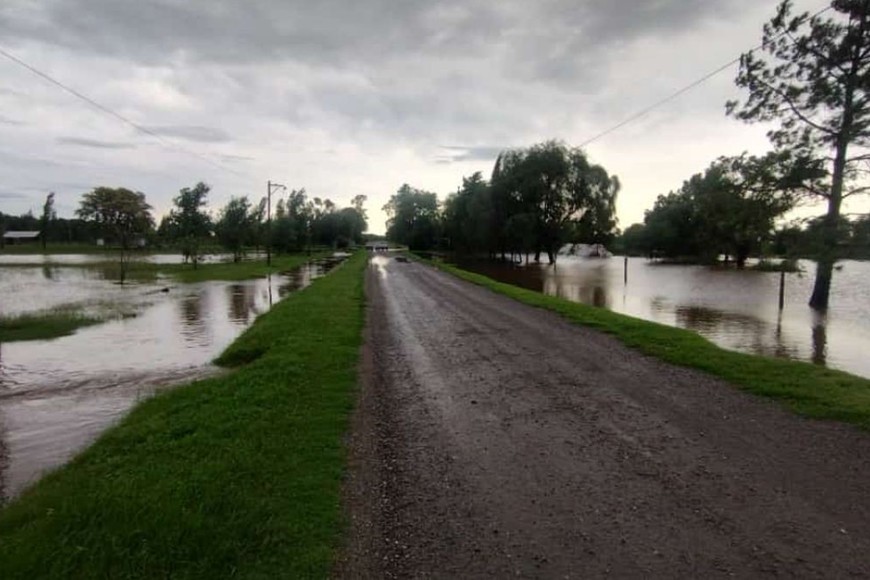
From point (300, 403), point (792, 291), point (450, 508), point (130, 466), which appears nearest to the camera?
point (450, 508)

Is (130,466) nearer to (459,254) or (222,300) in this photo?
(222,300)

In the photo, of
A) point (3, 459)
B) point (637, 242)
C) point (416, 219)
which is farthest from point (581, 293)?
point (416, 219)

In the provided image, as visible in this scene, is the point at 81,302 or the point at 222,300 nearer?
the point at 81,302

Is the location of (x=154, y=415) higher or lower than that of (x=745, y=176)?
lower

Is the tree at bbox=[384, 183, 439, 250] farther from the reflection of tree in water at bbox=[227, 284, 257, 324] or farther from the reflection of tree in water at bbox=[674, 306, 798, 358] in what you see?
the reflection of tree in water at bbox=[674, 306, 798, 358]

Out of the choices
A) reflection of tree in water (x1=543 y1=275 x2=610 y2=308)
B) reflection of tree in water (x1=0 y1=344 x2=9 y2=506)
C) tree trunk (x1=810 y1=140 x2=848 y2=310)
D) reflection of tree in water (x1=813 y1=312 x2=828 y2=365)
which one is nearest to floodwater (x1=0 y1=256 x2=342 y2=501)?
reflection of tree in water (x1=0 y1=344 x2=9 y2=506)

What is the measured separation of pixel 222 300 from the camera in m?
23.7

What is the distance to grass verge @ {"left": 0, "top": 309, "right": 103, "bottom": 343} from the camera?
14.5 m

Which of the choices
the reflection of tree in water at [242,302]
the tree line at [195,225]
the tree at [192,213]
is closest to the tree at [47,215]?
the tree line at [195,225]

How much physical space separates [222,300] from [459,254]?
7204cm

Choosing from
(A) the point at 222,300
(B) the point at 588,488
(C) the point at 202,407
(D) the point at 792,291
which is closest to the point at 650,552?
(B) the point at 588,488

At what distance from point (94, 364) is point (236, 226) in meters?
52.9

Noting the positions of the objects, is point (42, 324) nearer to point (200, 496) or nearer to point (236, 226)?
point (200, 496)

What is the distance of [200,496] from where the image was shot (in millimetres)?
4289
